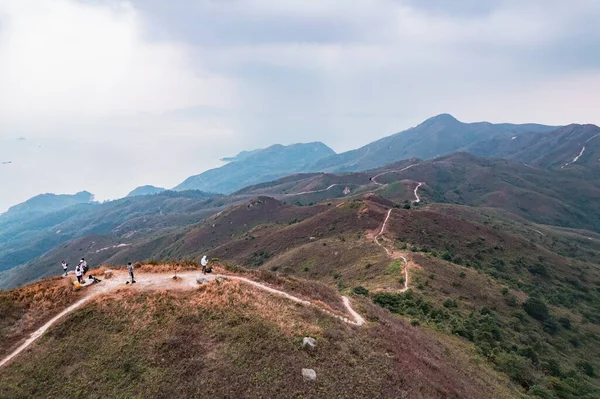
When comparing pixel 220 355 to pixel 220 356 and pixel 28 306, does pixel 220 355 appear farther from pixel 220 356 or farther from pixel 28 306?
pixel 28 306

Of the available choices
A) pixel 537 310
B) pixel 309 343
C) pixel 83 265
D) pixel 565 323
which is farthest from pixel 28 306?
pixel 565 323

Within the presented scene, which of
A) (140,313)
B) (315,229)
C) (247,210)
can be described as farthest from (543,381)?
(247,210)

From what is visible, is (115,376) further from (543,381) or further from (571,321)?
(571,321)

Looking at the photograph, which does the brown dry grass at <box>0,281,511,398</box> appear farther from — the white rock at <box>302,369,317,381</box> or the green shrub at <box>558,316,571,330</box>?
the green shrub at <box>558,316,571,330</box>

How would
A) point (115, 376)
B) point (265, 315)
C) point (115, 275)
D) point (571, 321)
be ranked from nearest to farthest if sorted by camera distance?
point (115, 376), point (265, 315), point (115, 275), point (571, 321)

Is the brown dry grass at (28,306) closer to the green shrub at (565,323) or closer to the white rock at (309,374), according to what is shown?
the white rock at (309,374)

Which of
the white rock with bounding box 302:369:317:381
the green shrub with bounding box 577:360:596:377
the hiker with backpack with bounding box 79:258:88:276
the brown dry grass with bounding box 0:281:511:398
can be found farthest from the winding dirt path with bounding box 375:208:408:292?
the hiker with backpack with bounding box 79:258:88:276
